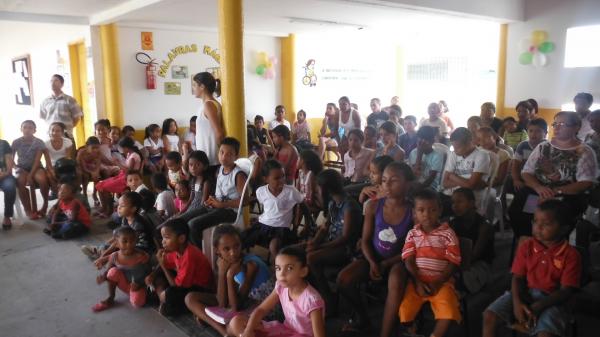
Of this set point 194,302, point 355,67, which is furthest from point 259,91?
point 194,302

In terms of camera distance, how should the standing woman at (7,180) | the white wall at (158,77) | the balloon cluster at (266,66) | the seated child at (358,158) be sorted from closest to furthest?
the seated child at (358,158) → the standing woman at (7,180) → the white wall at (158,77) → the balloon cluster at (266,66)

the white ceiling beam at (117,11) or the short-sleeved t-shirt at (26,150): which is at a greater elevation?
the white ceiling beam at (117,11)

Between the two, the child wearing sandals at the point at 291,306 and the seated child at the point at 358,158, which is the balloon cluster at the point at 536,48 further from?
the child wearing sandals at the point at 291,306

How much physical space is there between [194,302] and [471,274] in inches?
64.7

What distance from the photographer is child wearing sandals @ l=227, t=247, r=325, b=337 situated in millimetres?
2238

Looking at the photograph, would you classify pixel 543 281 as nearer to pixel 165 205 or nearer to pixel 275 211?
Result: pixel 275 211

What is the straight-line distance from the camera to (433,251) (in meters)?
2.51

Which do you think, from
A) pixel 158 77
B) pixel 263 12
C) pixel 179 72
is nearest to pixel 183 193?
pixel 263 12

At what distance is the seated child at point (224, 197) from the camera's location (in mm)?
3555

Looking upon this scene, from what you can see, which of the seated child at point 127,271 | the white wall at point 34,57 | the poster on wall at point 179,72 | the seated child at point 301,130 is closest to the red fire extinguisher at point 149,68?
the poster on wall at point 179,72

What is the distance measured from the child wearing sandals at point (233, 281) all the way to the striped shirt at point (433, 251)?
862mm

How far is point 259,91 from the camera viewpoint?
967 cm

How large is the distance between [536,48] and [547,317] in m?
6.77

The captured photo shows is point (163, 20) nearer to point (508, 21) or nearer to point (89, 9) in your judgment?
point (89, 9)
